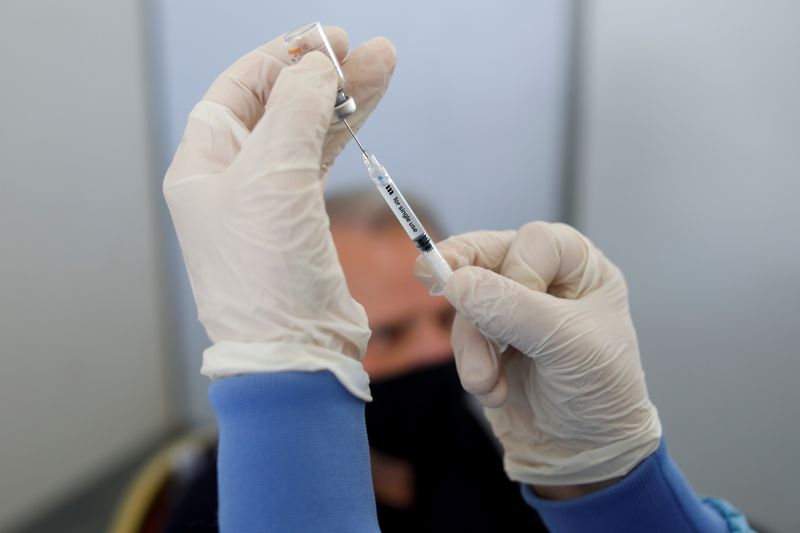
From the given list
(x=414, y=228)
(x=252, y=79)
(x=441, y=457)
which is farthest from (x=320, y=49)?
(x=441, y=457)

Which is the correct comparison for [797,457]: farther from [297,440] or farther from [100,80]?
[100,80]

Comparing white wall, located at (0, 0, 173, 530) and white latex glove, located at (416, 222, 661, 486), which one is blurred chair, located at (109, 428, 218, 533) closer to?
white wall, located at (0, 0, 173, 530)

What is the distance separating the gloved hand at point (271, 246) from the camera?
0.50 m

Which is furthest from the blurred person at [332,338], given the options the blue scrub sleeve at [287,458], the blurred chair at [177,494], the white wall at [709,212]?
the blurred chair at [177,494]

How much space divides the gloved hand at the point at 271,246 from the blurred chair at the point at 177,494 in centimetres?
79

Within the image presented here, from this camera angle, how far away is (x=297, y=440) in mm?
491

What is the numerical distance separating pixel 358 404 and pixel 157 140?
130 cm

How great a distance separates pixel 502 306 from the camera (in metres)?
0.58

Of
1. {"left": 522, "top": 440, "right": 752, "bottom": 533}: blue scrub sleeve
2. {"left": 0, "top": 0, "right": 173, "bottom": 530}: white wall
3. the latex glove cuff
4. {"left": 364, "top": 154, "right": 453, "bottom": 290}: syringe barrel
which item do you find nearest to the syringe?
{"left": 364, "top": 154, "right": 453, "bottom": 290}: syringe barrel

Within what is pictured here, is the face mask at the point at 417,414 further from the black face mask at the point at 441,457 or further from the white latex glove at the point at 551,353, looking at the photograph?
the white latex glove at the point at 551,353

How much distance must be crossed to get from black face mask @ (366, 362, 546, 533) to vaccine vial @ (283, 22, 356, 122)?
72cm

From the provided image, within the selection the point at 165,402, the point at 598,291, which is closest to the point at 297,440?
the point at 598,291

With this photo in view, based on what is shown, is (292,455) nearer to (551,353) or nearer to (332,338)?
(332,338)

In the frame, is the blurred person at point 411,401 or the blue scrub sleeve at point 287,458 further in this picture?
the blurred person at point 411,401
